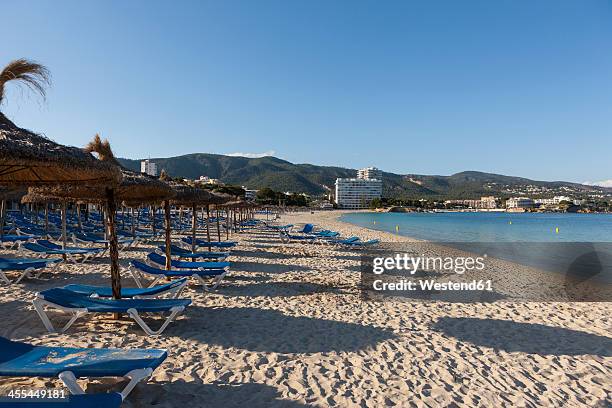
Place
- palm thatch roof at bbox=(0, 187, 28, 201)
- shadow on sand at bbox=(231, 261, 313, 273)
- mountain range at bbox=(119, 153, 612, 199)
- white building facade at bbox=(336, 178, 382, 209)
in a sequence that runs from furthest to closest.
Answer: white building facade at bbox=(336, 178, 382, 209), mountain range at bbox=(119, 153, 612, 199), palm thatch roof at bbox=(0, 187, 28, 201), shadow on sand at bbox=(231, 261, 313, 273)

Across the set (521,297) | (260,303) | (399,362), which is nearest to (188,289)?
(260,303)

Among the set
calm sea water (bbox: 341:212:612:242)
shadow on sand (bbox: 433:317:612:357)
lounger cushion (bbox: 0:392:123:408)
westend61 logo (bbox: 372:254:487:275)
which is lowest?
calm sea water (bbox: 341:212:612:242)

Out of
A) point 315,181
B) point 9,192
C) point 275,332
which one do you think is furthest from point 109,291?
point 315,181

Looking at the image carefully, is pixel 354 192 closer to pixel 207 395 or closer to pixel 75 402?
pixel 207 395

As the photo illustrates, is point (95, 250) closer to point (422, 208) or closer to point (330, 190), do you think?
point (422, 208)

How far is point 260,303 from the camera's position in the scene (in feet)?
20.6

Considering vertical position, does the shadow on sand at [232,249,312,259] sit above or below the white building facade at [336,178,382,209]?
below

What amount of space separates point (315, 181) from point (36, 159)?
167 metres

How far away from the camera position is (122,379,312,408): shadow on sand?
3.13 meters

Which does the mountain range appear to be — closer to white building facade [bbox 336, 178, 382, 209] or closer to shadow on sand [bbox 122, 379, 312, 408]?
white building facade [bbox 336, 178, 382, 209]

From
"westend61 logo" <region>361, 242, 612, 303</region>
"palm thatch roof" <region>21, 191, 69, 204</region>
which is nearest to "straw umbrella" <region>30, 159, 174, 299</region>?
"palm thatch roof" <region>21, 191, 69, 204</region>

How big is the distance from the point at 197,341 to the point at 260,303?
6.15 ft

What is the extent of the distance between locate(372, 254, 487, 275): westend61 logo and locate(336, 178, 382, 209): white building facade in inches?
5177

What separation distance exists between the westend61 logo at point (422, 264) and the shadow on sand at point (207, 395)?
266 inches
